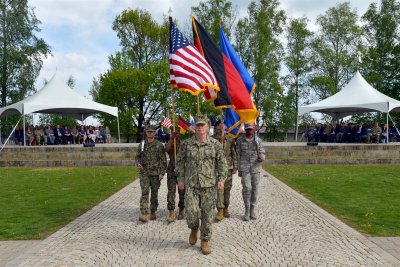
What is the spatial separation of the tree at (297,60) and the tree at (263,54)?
208 centimetres

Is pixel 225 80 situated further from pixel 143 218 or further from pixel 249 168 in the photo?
pixel 143 218

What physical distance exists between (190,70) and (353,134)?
80.1ft

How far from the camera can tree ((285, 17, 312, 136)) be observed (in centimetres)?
4894

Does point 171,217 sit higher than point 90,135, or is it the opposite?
point 90,135

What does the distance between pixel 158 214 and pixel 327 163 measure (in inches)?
501

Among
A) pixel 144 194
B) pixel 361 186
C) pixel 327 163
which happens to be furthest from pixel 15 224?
pixel 327 163

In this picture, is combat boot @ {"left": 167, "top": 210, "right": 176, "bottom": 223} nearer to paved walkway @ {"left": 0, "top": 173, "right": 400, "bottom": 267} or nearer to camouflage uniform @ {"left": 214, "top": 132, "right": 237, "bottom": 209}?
paved walkway @ {"left": 0, "top": 173, "right": 400, "bottom": 267}

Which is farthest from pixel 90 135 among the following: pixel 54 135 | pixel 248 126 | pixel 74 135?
pixel 248 126

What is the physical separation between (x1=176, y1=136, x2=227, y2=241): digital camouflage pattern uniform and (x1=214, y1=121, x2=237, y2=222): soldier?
5.85 feet

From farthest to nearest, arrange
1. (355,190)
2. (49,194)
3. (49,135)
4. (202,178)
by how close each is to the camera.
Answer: (49,135)
(355,190)
(49,194)
(202,178)

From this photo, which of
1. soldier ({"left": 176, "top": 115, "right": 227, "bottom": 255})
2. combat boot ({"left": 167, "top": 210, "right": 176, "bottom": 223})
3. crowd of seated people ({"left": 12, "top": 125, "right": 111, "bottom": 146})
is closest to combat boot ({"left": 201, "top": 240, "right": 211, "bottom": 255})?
soldier ({"left": 176, "top": 115, "right": 227, "bottom": 255})

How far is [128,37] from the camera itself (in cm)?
4625

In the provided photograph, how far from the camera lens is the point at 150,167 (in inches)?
315

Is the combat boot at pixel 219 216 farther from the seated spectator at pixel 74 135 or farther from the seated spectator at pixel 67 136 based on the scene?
the seated spectator at pixel 67 136
